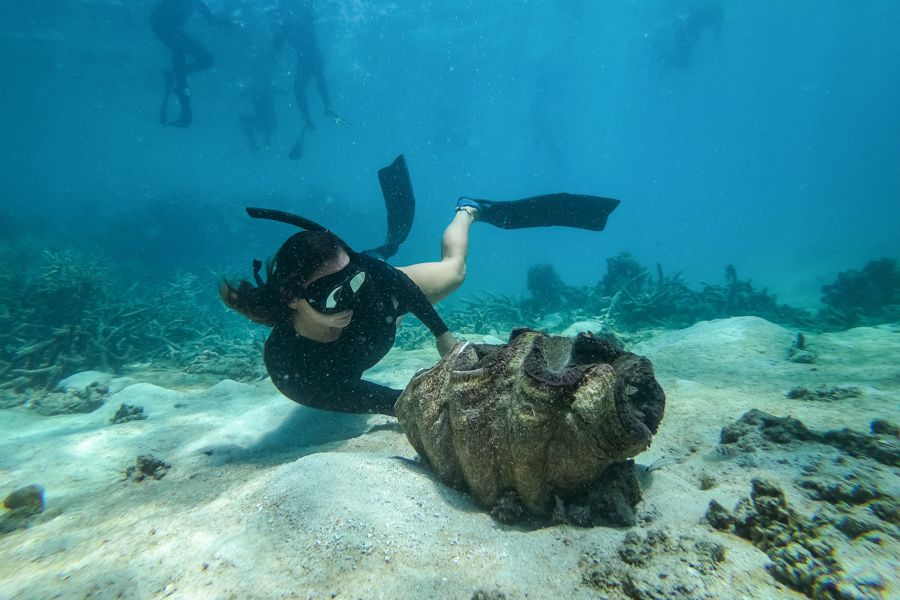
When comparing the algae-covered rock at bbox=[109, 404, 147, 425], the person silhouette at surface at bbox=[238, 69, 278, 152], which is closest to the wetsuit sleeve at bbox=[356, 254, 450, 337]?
the algae-covered rock at bbox=[109, 404, 147, 425]

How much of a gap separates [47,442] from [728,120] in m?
147

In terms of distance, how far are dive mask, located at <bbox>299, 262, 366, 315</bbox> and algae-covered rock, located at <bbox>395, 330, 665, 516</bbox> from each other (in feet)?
3.39


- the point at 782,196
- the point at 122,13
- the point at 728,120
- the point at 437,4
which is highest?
the point at 728,120

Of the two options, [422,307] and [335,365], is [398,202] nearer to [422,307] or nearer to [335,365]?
[422,307]

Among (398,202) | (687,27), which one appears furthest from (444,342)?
(687,27)

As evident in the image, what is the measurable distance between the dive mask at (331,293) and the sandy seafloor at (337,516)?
1090mm

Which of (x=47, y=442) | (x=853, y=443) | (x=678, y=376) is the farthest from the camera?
(x=678, y=376)

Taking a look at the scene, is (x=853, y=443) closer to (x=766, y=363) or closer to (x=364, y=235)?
(x=766, y=363)

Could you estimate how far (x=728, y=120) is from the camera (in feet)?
365

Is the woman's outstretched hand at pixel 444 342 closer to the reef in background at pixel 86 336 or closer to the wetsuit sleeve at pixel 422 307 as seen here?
the wetsuit sleeve at pixel 422 307

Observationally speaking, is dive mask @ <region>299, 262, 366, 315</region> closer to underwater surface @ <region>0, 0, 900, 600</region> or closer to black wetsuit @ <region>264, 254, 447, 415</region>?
black wetsuit @ <region>264, 254, 447, 415</region>

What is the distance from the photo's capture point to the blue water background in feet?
92.7

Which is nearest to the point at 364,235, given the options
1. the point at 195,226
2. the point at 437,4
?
the point at 195,226

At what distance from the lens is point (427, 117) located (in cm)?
5788
